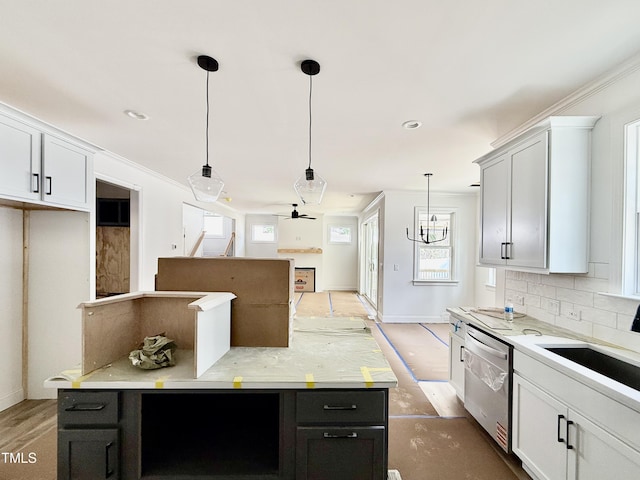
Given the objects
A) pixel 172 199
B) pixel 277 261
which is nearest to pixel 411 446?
pixel 277 261

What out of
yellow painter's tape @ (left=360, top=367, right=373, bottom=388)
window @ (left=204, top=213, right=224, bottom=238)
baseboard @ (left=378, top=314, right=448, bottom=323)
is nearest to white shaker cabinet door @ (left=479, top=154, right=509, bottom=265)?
yellow painter's tape @ (left=360, top=367, right=373, bottom=388)

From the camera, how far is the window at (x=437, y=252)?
571cm

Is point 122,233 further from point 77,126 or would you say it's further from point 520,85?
point 520,85

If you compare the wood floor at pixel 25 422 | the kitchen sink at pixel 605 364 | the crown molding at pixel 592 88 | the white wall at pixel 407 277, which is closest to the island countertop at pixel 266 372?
the kitchen sink at pixel 605 364

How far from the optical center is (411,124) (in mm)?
2551

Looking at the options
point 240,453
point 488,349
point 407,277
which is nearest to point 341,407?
point 240,453

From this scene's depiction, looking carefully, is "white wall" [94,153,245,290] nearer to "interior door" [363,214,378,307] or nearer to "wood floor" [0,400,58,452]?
"wood floor" [0,400,58,452]

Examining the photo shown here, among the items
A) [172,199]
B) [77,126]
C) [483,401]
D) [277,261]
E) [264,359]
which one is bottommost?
[483,401]

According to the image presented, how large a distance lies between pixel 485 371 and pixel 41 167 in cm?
379

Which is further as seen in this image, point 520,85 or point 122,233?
point 122,233

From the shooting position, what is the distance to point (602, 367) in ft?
5.88

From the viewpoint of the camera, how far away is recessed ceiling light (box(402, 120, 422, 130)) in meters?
2.50

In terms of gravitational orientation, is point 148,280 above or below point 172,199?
below

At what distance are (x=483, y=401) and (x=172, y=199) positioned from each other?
495 cm
